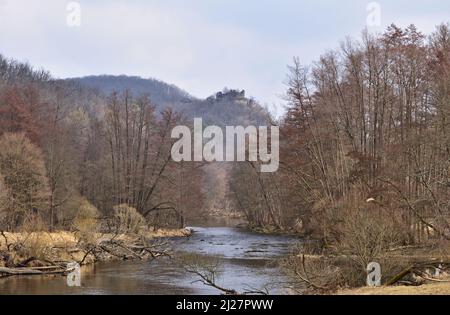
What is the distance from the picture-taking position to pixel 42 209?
4084 centimetres

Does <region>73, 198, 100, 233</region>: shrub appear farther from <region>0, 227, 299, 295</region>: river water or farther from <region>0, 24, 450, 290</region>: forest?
<region>0, 227, 299, 295</region>: river water

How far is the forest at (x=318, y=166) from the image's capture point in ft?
83.0

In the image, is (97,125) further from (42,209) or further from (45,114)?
(42,209)

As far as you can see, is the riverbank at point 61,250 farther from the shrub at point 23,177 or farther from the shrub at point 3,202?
the shrub at point 23,177

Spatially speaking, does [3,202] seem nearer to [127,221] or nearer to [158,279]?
[127,221]

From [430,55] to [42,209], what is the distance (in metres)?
31.2

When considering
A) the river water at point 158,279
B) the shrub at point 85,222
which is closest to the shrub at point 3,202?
the shrub at point 85,222

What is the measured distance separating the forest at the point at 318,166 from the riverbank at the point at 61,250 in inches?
51.8

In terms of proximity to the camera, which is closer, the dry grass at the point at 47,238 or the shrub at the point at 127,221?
the dry grass at the point at 47,238

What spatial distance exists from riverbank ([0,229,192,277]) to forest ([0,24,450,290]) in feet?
4.32

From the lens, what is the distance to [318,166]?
41156mm

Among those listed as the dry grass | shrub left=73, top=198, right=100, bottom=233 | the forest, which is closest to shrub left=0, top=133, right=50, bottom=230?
the forest

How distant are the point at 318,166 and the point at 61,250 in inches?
798
